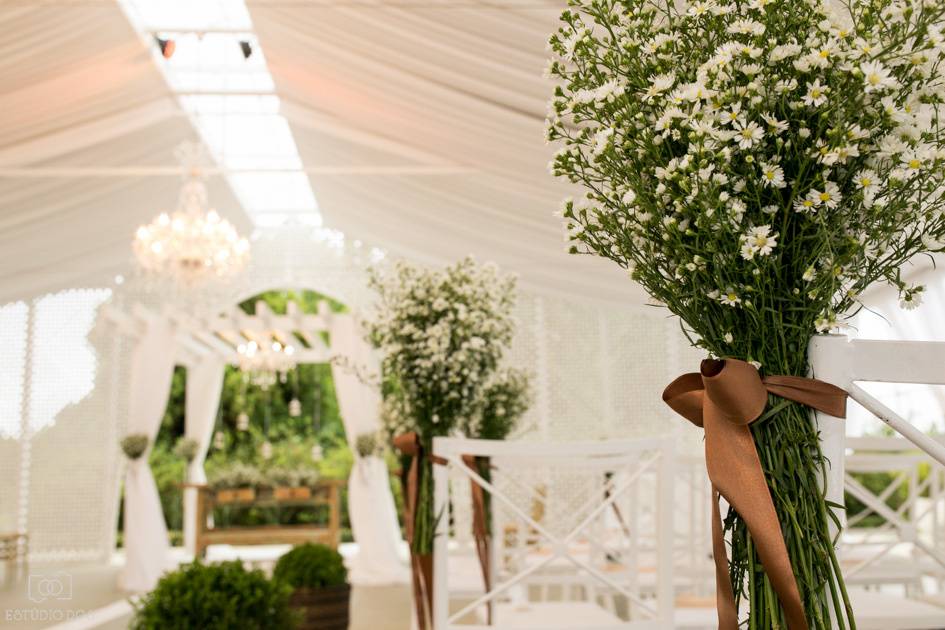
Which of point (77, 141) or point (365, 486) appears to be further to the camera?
point (365, 486)

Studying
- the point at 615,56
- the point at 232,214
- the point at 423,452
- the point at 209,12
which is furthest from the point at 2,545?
the point at 615,56

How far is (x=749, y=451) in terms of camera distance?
4.38ft

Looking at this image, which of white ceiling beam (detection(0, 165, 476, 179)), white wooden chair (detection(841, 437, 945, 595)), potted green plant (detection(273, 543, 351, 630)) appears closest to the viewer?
white wooden chair (detection(841, 437, 945, 595))

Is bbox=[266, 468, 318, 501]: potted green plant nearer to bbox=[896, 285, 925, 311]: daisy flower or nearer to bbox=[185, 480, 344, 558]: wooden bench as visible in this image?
bbox=[185, 480, 344, 558]: wooden bench

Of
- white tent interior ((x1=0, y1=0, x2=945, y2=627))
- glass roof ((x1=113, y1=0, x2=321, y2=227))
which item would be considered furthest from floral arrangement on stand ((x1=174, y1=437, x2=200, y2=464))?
glass roof ((x1=113, y1=0, x2=321, y2=227))

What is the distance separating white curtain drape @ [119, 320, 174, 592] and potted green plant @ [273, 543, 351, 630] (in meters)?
4.51

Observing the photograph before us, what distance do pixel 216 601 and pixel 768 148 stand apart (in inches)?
109

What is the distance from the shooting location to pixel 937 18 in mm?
1269

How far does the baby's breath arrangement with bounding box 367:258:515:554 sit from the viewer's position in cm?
377

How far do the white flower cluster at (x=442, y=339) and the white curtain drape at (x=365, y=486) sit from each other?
6214mm

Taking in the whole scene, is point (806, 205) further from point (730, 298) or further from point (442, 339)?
point (442, 339)

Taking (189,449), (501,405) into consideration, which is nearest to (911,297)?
(501,405)

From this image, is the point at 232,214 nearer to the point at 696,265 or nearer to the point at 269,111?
the point at 269,111

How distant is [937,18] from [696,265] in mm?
468
